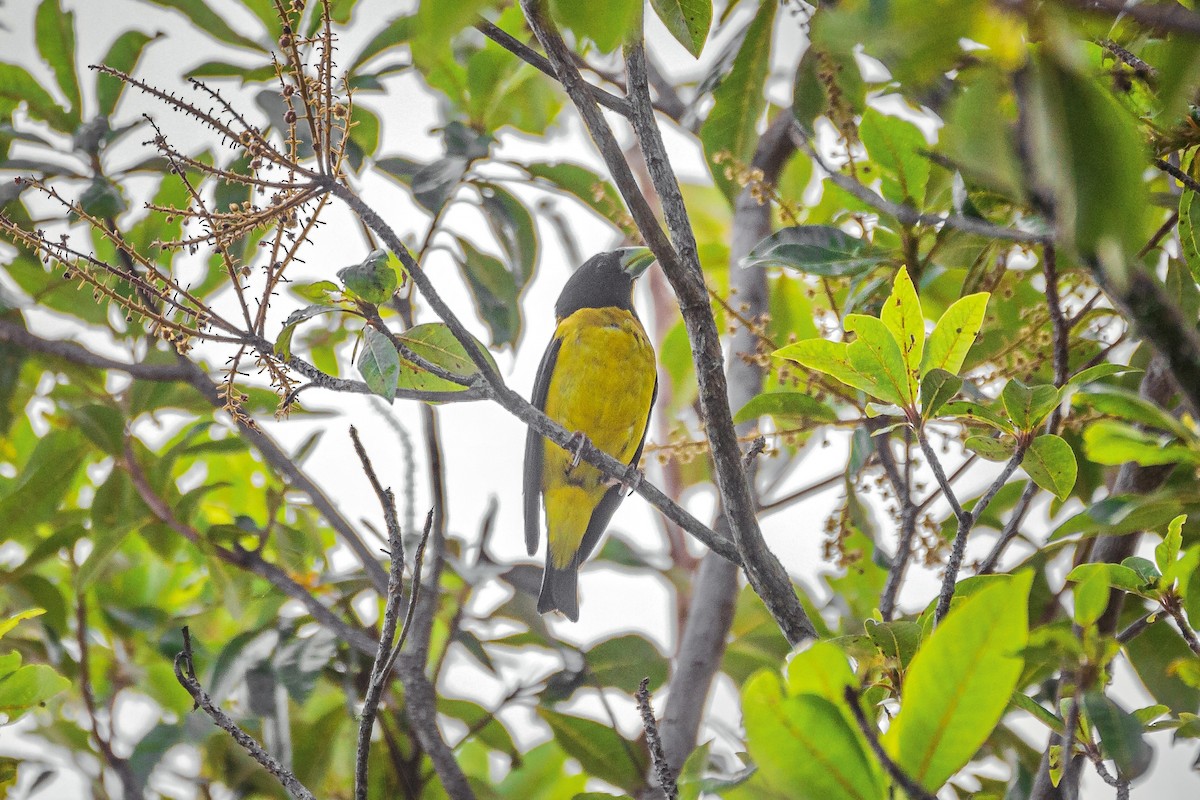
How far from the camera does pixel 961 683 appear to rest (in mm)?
982

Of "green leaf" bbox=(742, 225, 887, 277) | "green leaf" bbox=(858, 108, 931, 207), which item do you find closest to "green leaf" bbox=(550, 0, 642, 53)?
"green leaf" bbox=(742, 225, 887, 277)

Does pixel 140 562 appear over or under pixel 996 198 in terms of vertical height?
over

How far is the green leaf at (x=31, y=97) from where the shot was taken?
2693mm

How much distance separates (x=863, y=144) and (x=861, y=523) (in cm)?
81

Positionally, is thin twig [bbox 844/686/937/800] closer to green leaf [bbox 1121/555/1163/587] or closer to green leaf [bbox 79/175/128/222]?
green leaf [bbox 1121/555/1163/587]

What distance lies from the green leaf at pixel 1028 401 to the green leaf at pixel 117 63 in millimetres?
2429

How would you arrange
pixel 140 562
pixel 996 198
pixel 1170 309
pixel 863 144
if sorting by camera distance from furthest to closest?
pixel 140 562, pixel 863 144, pixel 996 198, pixel 1170 309

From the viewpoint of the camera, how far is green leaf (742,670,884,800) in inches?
39.4

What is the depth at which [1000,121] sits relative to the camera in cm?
65

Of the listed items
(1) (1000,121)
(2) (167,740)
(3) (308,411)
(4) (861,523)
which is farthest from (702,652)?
(1) (1000,121)

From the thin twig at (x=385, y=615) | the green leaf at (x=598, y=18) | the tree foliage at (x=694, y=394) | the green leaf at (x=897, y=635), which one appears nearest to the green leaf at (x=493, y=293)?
the tree foliage at (x=694, y=394)

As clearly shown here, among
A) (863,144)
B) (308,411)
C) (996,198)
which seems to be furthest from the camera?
(308,411)

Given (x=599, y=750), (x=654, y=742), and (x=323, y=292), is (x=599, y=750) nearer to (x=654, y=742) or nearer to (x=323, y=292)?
(x=654, y=742)

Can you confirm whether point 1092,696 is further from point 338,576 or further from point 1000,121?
point 338,576
